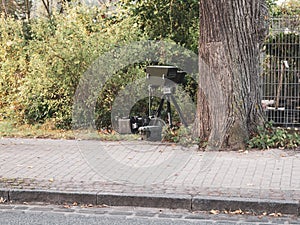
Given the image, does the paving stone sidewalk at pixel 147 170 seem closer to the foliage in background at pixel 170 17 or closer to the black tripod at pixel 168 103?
the black tripod at pixel 168 103

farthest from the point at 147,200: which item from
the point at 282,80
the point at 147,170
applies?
the point at 282,80

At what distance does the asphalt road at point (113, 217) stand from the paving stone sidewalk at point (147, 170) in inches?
12.6

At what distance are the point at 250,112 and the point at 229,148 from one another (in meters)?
0.71

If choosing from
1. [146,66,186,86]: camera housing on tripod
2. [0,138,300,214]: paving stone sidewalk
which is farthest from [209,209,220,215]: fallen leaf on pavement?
[146,66,186,86]: camera housing on tripod

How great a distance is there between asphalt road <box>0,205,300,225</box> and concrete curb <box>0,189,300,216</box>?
3.6 inches

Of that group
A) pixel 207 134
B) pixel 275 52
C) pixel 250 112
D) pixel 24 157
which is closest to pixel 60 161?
pixel 24 157

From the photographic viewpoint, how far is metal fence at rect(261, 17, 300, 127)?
36.4 feet

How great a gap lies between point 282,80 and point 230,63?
2.77 metres

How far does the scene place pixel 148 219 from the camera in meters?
5.89

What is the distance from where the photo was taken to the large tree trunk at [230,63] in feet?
28.8

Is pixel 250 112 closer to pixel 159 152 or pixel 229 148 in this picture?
pixel 229 148

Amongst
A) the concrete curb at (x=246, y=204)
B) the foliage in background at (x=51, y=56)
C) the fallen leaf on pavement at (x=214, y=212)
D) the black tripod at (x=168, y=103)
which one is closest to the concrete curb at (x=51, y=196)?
the concrete curb at (x=246, y=204)

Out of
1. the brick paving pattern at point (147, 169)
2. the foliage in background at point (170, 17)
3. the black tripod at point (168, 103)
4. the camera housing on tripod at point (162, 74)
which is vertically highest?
the foliage in background at point (170, 17)

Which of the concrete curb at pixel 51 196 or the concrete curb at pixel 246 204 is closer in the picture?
the concrete curb at pixel 246 204
